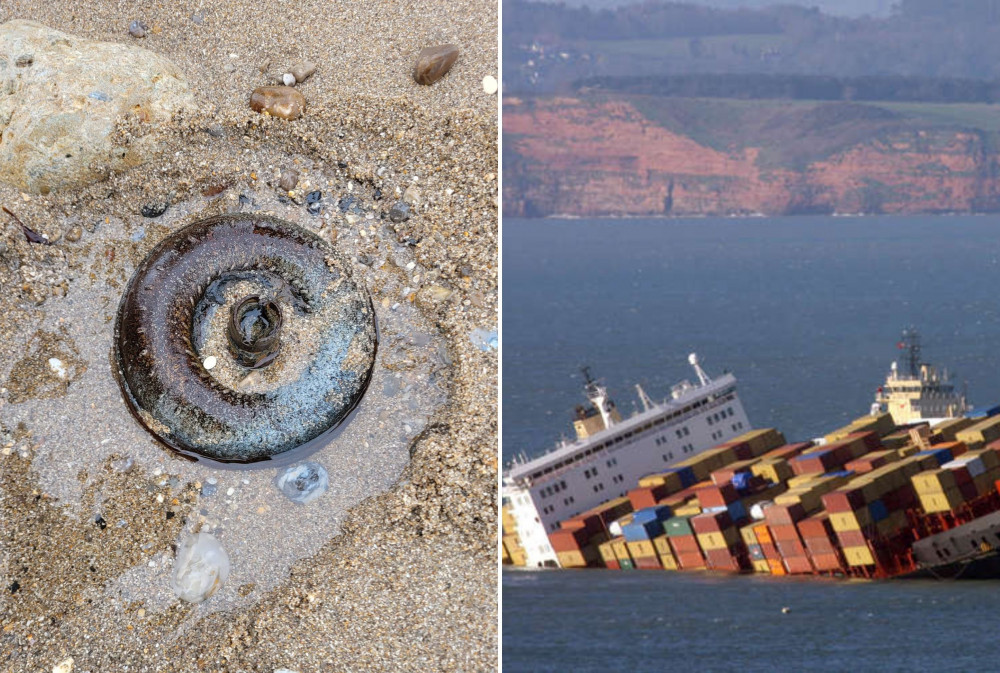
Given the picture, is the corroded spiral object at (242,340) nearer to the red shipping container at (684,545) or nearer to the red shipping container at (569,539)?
the red shipping container at (569,539)

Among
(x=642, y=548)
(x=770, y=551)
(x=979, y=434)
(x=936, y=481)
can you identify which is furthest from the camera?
(x=979, y=434)

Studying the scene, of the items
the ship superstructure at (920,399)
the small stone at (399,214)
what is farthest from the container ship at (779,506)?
the small stone at (399,214)

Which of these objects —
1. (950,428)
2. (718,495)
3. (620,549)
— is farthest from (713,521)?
(950,428)

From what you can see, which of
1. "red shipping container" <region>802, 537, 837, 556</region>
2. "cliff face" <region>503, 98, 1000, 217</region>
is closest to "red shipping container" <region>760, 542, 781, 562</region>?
"red shipping container" <region>802, 537, 837, 556</region>

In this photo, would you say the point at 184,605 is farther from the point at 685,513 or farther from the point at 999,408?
the point at 999,408

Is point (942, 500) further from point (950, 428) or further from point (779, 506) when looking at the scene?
point (950, 428)

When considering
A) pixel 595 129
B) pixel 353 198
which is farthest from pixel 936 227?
pixel 353 198
